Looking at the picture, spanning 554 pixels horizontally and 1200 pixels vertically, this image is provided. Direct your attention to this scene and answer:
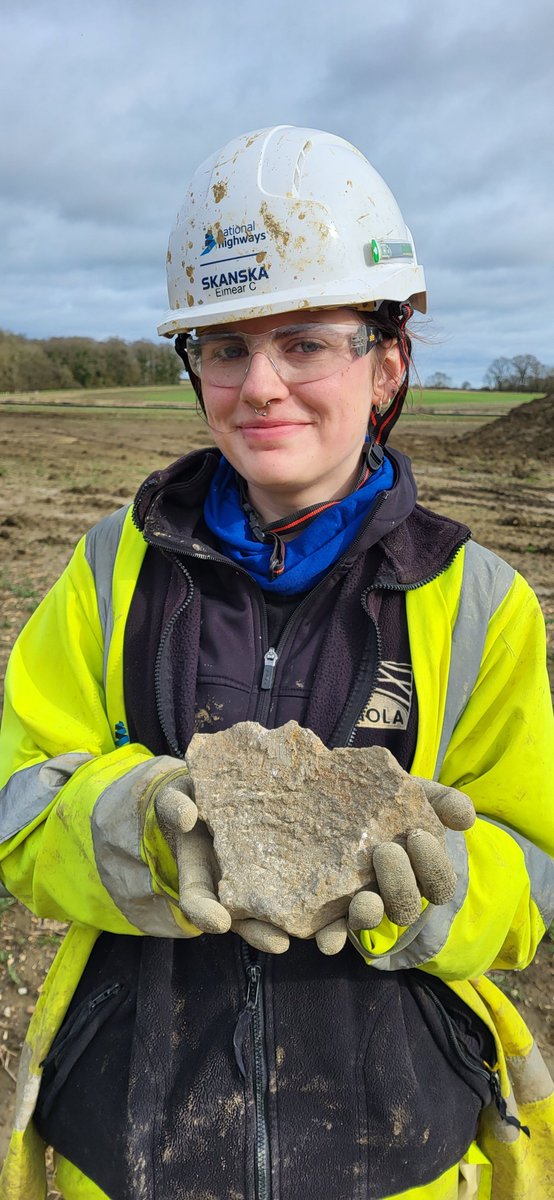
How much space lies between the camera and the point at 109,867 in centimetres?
153

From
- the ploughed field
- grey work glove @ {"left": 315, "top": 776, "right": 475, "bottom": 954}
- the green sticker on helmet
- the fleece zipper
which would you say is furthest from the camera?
the ploughed field

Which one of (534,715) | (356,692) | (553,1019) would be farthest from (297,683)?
(553,1019)

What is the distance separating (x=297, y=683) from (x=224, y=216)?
106 cm

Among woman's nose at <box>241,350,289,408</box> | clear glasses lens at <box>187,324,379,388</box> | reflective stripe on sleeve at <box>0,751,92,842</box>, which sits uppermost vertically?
clear glasses lens at <box>187,324,379,388</box>

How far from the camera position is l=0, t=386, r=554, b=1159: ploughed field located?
124 inches

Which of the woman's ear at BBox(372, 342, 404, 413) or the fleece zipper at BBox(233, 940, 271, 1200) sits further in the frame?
the woman's ear at BBox(372, 342, 404, 413)

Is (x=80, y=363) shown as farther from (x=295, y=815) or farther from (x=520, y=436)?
(x=295, y=815)

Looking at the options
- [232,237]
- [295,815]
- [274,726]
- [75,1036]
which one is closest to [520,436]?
[232,237]

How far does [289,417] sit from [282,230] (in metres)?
0.44

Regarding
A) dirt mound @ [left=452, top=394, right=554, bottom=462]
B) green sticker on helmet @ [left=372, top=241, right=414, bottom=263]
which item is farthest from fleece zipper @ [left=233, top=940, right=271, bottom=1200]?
dirt mound @ [left=452, top=394, right=554, bottom=462]

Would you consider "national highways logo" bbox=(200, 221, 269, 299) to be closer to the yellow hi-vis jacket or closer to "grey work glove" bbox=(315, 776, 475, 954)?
the yellow hi-vis jacket

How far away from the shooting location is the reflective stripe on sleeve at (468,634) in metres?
1.73

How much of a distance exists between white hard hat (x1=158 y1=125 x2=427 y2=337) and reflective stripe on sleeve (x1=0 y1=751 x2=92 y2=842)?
3.33 feet

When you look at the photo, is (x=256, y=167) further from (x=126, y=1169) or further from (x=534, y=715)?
(x=126, y=1169)
